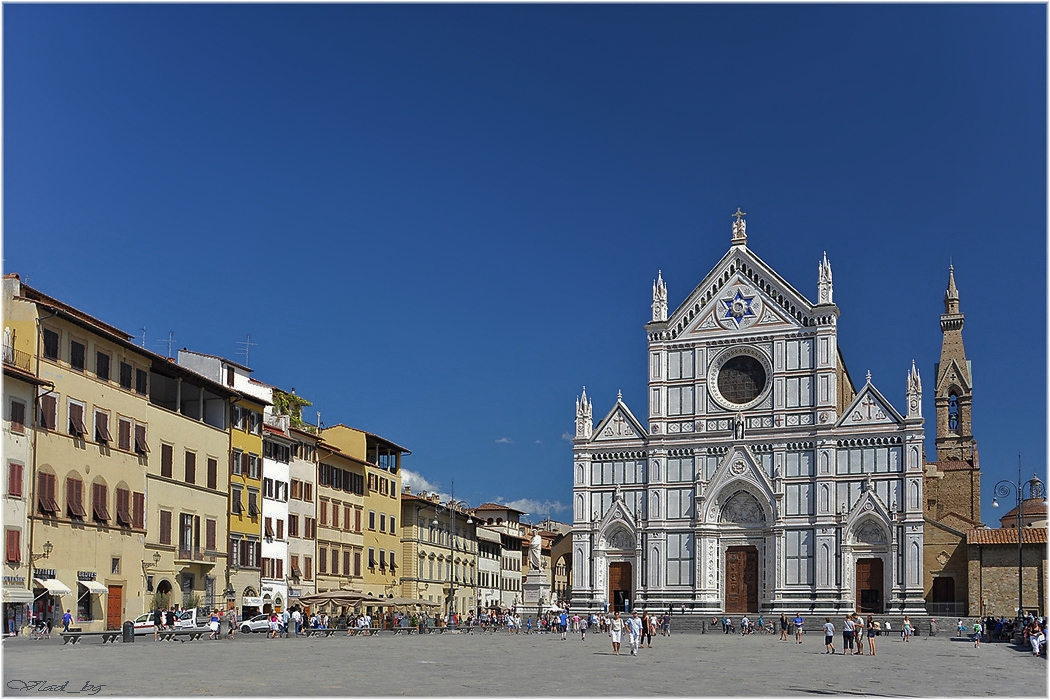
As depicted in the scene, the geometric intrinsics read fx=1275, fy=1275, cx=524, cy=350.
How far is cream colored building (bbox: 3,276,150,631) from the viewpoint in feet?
137

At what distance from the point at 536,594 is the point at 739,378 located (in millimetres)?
17258

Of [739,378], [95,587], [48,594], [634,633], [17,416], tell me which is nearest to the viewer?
[634,633]

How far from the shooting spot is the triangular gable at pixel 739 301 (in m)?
72.2

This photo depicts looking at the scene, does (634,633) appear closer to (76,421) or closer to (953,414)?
(76,421)

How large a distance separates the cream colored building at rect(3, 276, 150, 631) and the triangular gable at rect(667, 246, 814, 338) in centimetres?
3493

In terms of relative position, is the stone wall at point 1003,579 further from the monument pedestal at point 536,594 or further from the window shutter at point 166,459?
the window shutter at point 166,459

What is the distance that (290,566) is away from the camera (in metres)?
60.7

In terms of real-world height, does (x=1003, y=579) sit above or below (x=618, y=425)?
below

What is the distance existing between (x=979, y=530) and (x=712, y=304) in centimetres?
1911

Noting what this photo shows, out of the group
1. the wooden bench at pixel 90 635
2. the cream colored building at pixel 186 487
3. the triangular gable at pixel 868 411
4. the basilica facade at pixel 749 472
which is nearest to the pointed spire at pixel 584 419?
the basilica facade at pixel 749 472

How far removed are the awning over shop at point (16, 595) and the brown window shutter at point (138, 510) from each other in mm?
7309

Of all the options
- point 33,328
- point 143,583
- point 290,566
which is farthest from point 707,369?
point 33,328

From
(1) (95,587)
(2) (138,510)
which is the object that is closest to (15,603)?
(1) (95,587)

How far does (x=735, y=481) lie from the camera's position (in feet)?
236
